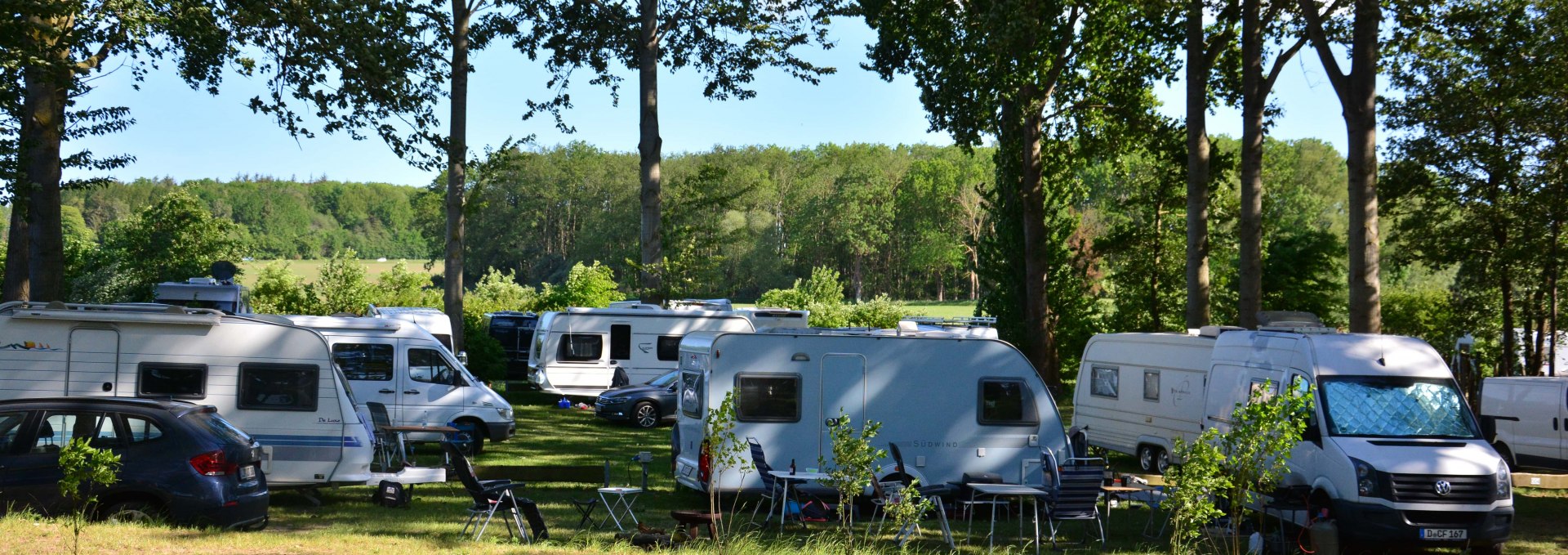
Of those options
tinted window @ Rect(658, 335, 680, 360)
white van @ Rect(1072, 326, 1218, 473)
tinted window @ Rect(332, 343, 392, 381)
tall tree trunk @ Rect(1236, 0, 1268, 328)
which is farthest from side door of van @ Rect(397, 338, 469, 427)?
tall tree trunk @ Rect(1236, 0, 1268, 328)

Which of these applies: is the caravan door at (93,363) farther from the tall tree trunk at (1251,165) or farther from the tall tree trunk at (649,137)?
the tall tree trunk at (1251,165)

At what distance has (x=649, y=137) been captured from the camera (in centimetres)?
2631

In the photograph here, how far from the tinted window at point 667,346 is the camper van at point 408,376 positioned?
812cm

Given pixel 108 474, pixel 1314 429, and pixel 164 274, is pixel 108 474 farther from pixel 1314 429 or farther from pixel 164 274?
pixel 164 274

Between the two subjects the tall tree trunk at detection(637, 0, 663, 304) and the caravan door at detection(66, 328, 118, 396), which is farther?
the tall tree trunk at detection(637, 0, 663, 304)

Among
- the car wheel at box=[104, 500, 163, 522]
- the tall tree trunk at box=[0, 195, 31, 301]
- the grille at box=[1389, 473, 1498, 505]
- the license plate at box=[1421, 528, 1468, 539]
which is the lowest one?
the license plate at box=[1421, 528, 1468, 539]

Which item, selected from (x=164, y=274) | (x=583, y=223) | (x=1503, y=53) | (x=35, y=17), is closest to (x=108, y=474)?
(x=35, y=17)

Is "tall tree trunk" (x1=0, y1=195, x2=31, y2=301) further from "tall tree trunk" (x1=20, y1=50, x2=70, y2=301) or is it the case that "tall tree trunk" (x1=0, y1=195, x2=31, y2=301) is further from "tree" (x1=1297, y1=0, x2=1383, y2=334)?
"tree" (x1=1297, y1=0, x2=1383, y2=334)

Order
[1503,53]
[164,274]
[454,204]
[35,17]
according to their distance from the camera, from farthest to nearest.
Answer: [164,274], [454,204], [1503,53], [35,17]

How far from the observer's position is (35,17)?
15.0 m

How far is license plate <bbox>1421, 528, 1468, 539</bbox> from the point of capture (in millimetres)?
10789

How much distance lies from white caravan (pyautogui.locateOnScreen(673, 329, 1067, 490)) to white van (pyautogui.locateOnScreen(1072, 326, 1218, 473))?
286 centimetres

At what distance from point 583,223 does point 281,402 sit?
73.2m

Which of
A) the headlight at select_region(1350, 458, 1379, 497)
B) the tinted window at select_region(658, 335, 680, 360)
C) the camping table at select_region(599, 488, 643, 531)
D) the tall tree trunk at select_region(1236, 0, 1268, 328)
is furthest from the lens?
the tinted window at select_region(658, 335, 680, 360)
